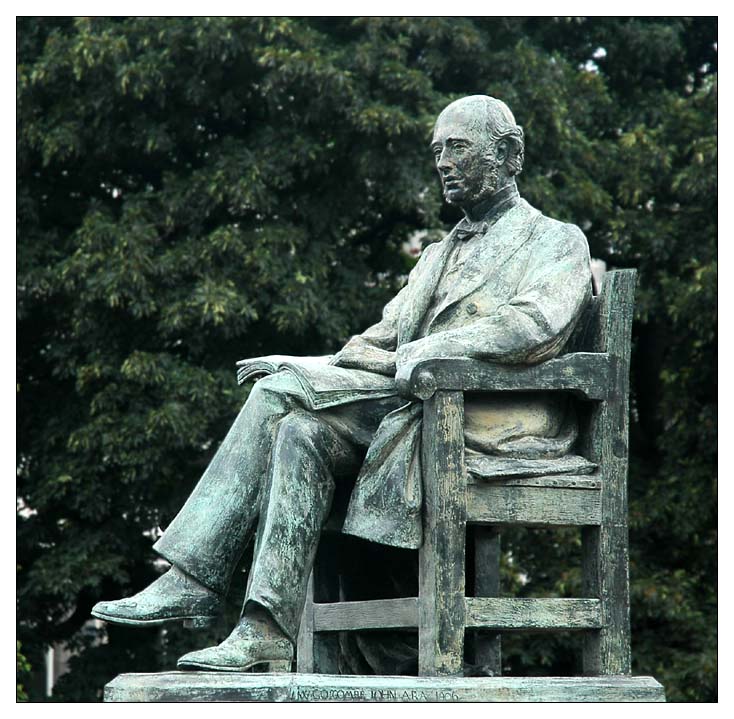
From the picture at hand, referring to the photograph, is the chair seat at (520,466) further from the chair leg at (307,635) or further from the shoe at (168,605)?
the shoe at (168,605)

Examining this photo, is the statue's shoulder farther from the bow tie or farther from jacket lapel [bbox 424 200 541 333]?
the bow tie

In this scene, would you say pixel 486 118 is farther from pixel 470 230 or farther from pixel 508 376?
pixel 508 376

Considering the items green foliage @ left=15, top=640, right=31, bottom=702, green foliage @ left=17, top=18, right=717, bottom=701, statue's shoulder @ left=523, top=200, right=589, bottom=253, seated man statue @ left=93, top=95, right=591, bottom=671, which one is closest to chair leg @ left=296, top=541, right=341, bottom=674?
seated man statue @ left=93, top=95, right=591, bottom=671

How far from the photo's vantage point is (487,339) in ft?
20.3

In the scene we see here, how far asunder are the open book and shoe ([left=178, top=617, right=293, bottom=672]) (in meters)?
0.74

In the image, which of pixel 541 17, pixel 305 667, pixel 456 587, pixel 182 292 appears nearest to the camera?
pixel 456 587

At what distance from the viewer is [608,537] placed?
6.31 metres

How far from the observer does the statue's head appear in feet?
21.6

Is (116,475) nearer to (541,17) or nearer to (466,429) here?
(541,17)

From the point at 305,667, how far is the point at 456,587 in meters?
0.84

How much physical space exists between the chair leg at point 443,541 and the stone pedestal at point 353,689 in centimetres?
14

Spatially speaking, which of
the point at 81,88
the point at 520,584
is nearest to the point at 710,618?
the point at 520,584

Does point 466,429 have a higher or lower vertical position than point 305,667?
higher

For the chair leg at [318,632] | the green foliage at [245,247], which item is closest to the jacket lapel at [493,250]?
the chair leg at [318,632]
